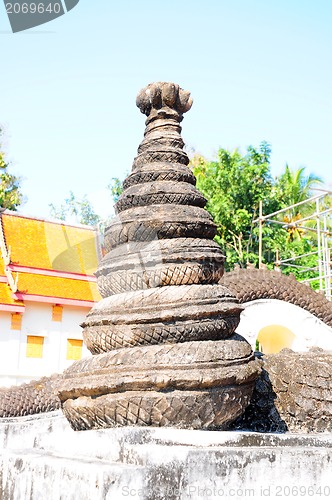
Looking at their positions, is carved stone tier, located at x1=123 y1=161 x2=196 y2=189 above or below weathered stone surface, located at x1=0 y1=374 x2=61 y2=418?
above

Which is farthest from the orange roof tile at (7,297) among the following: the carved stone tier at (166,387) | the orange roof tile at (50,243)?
the carved stone tier at (166,387)

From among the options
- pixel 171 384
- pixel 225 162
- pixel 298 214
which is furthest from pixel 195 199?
pixel 298 214

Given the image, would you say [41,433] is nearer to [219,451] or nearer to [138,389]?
[138,389]

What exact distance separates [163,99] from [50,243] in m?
14.2

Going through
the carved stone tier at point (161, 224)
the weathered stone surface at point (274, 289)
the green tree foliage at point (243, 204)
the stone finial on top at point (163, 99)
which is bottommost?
the carved stone tier at point (161, 224)

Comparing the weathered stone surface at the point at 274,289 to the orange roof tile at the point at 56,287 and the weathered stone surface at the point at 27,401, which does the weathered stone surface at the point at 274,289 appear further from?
the orange roof tile at the point at 56,287

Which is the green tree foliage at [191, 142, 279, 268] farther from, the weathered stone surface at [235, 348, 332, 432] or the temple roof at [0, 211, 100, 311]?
the weathered stone surface at [235, 348, 332, 432]

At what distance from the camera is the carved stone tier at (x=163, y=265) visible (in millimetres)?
3418

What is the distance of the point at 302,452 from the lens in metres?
2.52

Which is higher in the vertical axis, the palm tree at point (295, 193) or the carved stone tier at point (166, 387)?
the palm tree at point (295, 193)

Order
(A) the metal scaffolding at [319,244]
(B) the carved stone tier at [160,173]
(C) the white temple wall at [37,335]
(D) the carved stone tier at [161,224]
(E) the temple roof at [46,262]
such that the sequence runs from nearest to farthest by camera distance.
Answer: (D) the carved stone tier at [161,224] → (B) the carved stone tier at [160,173] → (A) the metal scaffolding at [319,244] → (C) the white temple wall at [37,335] → (E) the temple roof at [46,262]

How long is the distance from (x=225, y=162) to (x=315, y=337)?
11.4 meters

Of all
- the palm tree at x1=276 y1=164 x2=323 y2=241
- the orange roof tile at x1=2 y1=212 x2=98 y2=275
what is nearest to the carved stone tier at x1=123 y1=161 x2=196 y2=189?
the orange roof tile at x1=2 y1=212 x2=98 y2=275

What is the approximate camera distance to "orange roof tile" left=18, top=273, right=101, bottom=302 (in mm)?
15094
